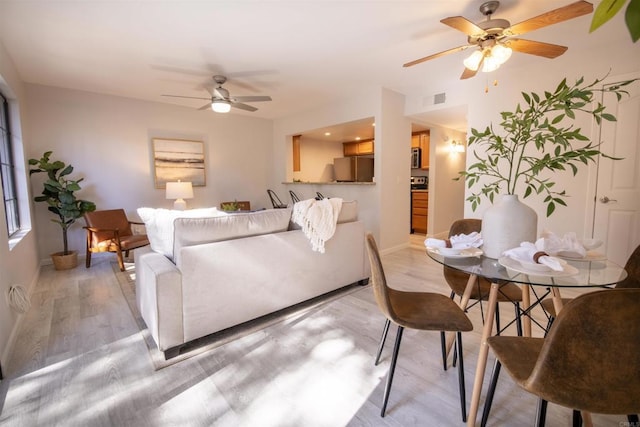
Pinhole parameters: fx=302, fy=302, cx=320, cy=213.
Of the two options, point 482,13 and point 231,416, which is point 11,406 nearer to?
point 231,416

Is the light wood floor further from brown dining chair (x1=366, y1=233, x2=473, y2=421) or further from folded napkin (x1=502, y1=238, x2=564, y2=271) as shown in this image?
folded napkin (x1=502, y1=238, x2=564, y2=271)

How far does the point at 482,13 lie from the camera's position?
241 cm

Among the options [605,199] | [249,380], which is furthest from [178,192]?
[605,199]

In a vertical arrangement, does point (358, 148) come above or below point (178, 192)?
above

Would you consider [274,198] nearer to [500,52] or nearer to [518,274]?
[500,52]

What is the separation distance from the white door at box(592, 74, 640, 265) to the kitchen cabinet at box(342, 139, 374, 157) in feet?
15.4

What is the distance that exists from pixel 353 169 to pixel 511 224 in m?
5.86

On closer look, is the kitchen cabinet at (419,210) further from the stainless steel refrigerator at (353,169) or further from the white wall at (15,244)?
the white wall at (15,244)

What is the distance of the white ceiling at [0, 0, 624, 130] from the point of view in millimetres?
2346

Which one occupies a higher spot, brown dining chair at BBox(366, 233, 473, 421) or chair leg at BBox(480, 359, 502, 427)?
brown dining chair at BBox(366, 233, 473, 421)

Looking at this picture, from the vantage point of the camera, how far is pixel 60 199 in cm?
377

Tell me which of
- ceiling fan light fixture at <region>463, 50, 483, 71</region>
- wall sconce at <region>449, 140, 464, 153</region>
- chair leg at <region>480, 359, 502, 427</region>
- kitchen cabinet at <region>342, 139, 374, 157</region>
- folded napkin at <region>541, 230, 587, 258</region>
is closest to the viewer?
chair leg at <region>480, 359, 502, 427</region>

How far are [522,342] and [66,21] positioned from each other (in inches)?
151

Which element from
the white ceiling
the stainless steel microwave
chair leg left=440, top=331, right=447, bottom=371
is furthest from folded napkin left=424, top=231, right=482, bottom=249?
the stainless steel microwave
